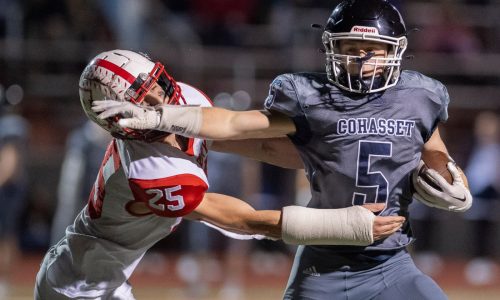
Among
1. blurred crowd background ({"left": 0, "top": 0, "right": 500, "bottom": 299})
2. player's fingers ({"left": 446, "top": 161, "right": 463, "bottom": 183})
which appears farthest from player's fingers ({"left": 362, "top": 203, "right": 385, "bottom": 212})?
blurred crowd background ({"left": 0, "top": 0, "right": 500, "bottom": 299})

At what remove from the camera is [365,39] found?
3.75m

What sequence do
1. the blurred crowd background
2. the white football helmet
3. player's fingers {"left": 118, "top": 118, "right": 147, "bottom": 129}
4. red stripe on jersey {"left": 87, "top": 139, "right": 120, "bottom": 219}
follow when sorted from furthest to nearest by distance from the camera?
the blurred crowd background < red stripe on jersey {"left": 87, "top": 139, "right": 120, "bottom": 219} < the white football helmet < player's fingers {"left": 118, "top": 118, "right": 147, "bottom": 129}

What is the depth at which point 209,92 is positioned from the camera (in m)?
8.62

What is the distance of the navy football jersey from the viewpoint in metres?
3.75

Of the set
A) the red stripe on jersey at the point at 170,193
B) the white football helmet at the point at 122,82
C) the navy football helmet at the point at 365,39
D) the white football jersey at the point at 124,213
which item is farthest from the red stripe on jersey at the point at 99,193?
the navy football helmet at the point at 365,39

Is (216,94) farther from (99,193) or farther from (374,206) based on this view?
(374,206)

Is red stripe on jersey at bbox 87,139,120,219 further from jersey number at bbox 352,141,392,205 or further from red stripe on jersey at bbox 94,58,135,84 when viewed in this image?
jersey number at bbox 352,141,392,205

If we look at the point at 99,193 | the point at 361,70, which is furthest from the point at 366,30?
the point at 99,193

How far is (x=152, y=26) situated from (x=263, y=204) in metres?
1.75

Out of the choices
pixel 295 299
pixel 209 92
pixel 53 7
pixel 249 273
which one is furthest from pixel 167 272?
pixel 295 299

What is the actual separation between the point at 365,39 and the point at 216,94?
4850 mm

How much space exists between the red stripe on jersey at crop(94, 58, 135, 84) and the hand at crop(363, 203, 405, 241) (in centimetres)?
95

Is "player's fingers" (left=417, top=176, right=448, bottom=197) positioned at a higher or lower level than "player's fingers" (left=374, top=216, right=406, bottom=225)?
higher

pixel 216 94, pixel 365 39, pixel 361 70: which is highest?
pixel 365 39
